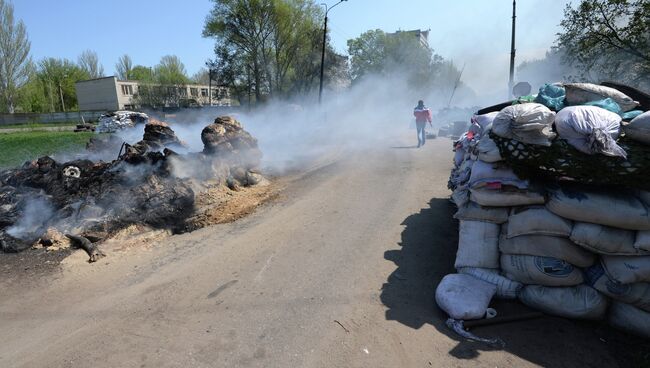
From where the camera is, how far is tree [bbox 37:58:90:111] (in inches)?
2117

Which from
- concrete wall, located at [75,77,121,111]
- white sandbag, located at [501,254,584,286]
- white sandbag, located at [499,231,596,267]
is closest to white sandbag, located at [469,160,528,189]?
white sandbag, located at [499,231,596,267]

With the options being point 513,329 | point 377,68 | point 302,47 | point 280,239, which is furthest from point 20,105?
point 513,329

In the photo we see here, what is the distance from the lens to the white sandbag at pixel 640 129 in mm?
2824

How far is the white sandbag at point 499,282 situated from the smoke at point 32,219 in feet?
19.2

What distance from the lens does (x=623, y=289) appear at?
9.29ft

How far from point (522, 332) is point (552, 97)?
2.40m

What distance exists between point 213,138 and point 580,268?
6336 mm

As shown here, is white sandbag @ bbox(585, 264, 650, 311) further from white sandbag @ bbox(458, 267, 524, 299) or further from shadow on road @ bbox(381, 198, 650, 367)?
white sandbag @ bbox(458, 267, 524, 299)

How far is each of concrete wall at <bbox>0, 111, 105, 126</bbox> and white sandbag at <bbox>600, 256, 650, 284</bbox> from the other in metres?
46.6

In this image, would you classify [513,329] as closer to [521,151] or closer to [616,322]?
[616,322]

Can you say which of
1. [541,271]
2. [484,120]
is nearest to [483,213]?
[541,271]

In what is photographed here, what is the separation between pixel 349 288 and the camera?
3725mm

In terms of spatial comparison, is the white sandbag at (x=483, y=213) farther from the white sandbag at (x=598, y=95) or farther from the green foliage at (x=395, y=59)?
the green foliage at (x=395, y=59)

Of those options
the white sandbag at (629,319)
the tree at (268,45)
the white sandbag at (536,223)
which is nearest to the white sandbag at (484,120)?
the white sandbag at (536,223)
